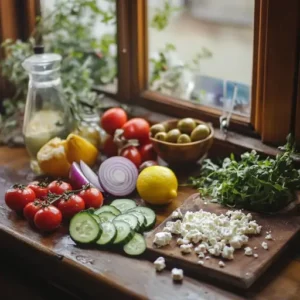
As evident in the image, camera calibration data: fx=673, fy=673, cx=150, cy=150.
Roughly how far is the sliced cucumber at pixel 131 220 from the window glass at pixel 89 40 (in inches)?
22.0

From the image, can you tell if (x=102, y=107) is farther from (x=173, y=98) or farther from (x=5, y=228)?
(x=5, y=228)

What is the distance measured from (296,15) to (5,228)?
0.70 metres

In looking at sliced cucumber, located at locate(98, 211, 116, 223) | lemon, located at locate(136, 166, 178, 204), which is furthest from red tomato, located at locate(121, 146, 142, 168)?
sliced cucumber, located at locate(98, 211, 116, 223)

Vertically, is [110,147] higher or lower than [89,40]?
lower

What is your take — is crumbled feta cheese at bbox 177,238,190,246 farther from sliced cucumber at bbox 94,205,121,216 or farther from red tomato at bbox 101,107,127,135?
red tomato at bbox 101,107,127,135

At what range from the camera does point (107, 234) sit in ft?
4.02

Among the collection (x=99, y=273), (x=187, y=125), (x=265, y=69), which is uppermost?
(x=265, y=69)

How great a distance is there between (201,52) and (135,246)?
0.61 m

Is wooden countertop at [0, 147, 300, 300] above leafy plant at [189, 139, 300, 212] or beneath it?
beneath

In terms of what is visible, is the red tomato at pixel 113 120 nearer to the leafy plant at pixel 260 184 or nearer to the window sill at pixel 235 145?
the window sill at pixel 235 145

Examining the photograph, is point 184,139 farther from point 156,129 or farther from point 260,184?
point 260,184

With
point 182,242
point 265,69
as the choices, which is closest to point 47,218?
point 182,242

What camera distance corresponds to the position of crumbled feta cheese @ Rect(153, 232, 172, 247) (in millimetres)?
1192

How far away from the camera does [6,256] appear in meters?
1.36
